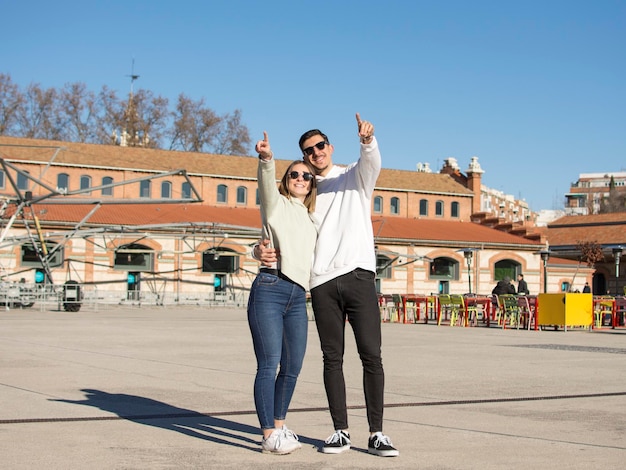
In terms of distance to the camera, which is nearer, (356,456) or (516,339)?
(356,456)

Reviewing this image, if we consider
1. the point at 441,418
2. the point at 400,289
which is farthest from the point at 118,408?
the point at 400,289

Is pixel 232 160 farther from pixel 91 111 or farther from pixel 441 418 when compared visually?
pixel 441 418

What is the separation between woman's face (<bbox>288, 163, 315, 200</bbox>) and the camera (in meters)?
5.94

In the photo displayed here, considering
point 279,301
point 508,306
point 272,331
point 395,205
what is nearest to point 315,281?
point 279,301

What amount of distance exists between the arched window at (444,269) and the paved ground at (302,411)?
42.2 metres

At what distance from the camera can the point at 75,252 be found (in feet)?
158

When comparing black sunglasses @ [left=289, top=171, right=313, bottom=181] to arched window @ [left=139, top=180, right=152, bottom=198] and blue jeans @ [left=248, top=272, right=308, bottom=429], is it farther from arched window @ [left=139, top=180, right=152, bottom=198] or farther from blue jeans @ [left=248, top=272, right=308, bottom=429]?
arched window @ [left=139, top=180, right=152, bottom=198]

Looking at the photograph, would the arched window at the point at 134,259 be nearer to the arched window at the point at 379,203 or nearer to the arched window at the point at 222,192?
the arched window at the point at 222,192

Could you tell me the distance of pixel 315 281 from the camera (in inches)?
232

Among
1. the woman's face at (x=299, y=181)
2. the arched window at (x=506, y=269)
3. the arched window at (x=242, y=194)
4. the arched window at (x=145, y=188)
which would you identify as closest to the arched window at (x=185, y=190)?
the arched window at (x=145, y=188)

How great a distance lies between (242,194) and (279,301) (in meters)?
53.5

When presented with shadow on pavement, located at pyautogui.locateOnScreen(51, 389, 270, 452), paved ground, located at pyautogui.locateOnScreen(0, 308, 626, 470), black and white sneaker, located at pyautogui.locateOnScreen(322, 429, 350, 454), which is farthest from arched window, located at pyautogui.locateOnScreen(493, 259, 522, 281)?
black and white sneaker, located at pyautogui.locateOnScreen(322, 429, 350, 454)

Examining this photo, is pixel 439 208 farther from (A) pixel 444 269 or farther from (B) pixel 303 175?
(B) pixel 303 175

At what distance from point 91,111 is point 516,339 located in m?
56.3
